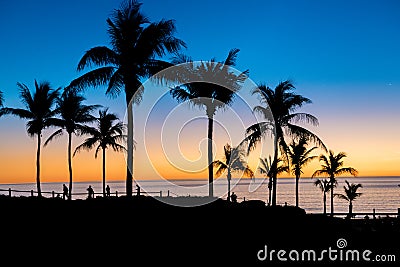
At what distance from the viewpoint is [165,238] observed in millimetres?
15219

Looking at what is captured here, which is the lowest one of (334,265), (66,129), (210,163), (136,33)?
(334,265)

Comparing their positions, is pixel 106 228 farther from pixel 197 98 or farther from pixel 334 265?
pixel 197 98

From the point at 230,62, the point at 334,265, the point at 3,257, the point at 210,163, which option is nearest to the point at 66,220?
the point at 3,257

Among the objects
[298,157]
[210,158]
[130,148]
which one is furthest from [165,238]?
[298,157]

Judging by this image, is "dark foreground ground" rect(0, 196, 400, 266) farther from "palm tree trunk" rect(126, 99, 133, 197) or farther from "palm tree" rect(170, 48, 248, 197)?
"palm tree" rect(170, 48, 248, 197)

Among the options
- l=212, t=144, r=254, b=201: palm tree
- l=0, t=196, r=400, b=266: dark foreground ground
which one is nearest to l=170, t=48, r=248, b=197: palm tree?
l=0, t=196, r=400, b=266: dark foreground ground

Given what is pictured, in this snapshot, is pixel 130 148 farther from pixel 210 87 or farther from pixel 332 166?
pixel 332 166

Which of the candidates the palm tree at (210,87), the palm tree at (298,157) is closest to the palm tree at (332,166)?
the palm tree at (298,157)

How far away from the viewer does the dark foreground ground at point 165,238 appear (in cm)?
1300

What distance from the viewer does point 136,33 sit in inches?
929

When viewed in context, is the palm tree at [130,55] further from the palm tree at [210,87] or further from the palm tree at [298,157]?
the palm tree at [298,157]

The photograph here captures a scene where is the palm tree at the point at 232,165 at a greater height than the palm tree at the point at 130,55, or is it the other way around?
the palm tree at the point at 130,55

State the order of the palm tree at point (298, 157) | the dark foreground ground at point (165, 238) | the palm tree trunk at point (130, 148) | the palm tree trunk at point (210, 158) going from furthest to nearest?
the palm tree at point (298, 157) < the palm tree trunk at point (210, 158) < the palm tree trunk at point (130, 148) < the dark foreground ground at point (165, 238)

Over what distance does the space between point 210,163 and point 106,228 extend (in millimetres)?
13411
